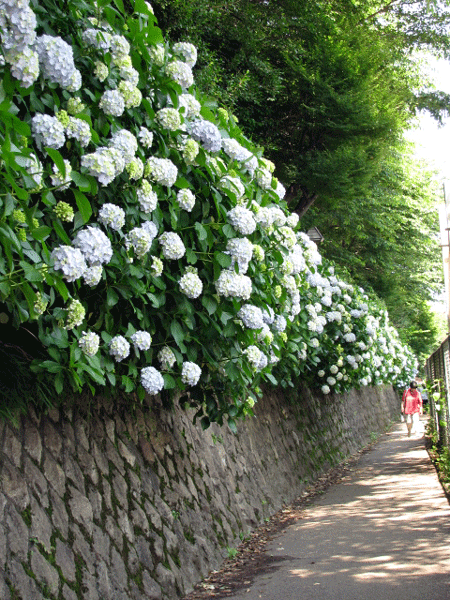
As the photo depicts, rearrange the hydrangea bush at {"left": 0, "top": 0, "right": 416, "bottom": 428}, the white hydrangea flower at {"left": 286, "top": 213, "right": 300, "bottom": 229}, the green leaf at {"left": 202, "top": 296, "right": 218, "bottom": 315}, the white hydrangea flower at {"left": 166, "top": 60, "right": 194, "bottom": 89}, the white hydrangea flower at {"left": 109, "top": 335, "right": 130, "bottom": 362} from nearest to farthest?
the hydrangea bush at {"left": 0, "top": 0, "right": 416, "bottom": 428} < the white hydrangea flower at {"left": 109, "top": 335, "right": 130, "bottom": 362} < the white hydrangea flower at {"left": 166, "top": 60, "right": 194, "bottom": 89} < the green leaf at {"left": 202, "top": 296, "right": 218, "bottom": 315} < the white hydrangea flower at {"left": 286, "top": 213, "right": 300, "bottom": 229}

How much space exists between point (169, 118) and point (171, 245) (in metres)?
0.87

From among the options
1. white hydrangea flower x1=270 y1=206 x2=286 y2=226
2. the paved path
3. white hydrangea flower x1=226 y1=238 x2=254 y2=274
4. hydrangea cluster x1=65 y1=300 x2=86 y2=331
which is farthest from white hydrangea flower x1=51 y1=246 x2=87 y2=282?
the paved path

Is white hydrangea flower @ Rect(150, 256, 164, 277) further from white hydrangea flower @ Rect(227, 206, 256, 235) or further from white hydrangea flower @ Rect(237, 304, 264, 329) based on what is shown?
white hydrangea flower @ Rect(237, 304, 264, 329)

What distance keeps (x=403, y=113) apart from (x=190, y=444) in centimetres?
1441

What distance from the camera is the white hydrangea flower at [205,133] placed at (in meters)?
4.99

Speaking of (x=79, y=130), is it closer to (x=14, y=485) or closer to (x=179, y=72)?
(x=179, y=72)

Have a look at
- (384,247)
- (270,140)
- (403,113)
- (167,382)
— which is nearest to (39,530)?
(167,382)

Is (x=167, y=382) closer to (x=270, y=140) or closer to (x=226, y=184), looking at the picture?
(x=226, y=184)

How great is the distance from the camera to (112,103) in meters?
4.06

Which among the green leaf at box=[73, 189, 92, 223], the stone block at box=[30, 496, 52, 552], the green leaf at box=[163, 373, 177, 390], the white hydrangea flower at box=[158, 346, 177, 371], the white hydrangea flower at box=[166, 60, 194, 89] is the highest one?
the white hydrangea flower at box=[166, 60, 194, 89]

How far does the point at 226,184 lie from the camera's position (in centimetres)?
508

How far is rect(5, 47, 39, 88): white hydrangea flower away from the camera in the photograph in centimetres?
322

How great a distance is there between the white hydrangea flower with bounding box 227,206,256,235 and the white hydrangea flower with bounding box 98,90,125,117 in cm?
126

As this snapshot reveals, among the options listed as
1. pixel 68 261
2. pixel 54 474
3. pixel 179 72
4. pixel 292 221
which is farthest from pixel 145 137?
pixel 292 221
